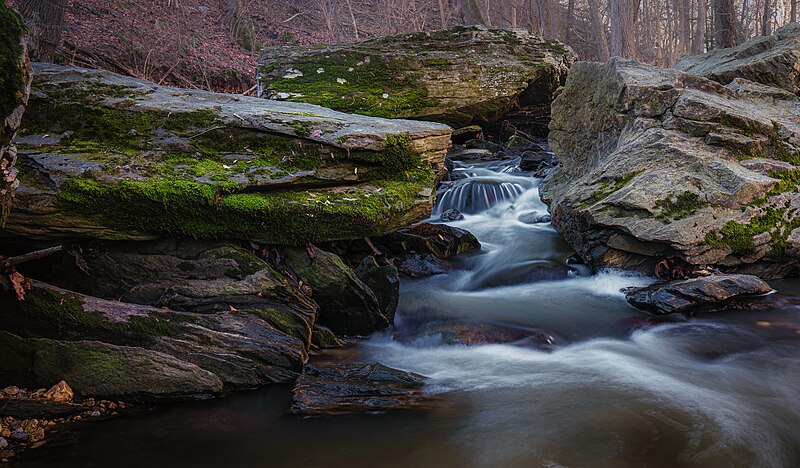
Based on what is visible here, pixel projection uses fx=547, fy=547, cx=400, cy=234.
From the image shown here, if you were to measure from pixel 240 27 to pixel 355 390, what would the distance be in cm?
1659

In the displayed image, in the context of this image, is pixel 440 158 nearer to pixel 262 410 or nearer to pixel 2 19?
pixel 262 410

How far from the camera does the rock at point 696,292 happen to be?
5.96 meters

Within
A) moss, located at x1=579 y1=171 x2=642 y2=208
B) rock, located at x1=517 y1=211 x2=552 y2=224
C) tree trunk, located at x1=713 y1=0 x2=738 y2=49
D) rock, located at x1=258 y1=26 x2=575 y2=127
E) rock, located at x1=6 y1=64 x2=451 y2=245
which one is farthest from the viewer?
tree trunk, located at x1=713 y1=0 x2=738 y2=49

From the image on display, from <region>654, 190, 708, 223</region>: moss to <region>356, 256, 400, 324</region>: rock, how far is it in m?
3.31

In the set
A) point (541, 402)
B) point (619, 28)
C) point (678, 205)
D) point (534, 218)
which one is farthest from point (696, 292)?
point (619, 28)

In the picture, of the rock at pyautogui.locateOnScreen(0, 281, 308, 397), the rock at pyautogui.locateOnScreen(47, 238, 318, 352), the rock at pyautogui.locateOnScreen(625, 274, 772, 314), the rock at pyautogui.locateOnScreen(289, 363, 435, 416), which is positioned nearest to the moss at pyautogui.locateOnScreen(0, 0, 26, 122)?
the rock at pyautogui.locateOnScreen(0, 281, 308, 397)

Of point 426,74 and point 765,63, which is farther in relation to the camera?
point 426,74

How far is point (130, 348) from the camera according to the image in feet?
13.8

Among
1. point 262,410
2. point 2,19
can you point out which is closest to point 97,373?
point 262,410

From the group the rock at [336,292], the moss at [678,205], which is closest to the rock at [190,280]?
the rock at [336,292]

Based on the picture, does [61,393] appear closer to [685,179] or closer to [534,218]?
[685,179]

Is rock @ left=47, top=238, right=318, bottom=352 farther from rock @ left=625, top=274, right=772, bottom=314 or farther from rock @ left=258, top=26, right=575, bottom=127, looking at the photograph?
rock @ left=258, top=26, right=575, bottom=127

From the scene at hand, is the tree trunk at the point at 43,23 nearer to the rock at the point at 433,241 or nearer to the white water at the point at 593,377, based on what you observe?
the rock at the point at 433,241

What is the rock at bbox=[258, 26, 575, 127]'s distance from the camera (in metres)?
10.9
